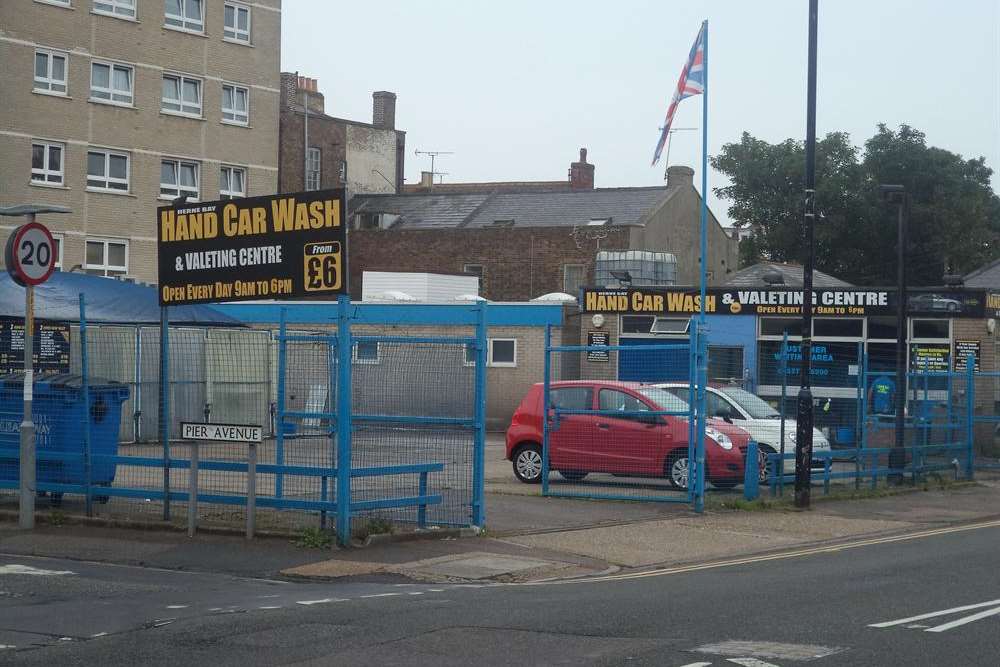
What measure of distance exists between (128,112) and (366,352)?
3081 centimetres

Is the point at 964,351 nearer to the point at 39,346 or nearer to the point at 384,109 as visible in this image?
the point at 39,346

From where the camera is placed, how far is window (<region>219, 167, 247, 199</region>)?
45.1 metres

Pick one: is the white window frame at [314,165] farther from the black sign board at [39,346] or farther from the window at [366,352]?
the window at [366,352]

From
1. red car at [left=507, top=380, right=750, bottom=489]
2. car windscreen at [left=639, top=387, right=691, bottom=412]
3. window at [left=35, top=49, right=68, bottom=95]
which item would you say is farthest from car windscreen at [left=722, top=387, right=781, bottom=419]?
window at [left=35, top=49, right=68, bottom=95]

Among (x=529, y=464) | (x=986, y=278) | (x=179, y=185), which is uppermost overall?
(x=179, y=185)

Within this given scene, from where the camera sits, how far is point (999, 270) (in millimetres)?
43531

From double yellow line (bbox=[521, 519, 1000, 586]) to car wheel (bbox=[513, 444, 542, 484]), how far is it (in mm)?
6031

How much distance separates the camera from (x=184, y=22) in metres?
43.4

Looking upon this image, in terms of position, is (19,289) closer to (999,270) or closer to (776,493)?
(776,493)

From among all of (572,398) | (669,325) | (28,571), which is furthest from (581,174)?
(28,571)

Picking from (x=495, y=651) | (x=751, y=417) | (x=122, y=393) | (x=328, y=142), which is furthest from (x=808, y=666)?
(x=328, y=142)

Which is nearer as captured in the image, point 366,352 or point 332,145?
point 366,352

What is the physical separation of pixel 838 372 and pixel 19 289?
63.8ft

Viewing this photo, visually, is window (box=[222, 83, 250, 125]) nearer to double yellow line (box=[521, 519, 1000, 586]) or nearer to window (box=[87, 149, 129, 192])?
window (box=[87, 149, 129, 192])
